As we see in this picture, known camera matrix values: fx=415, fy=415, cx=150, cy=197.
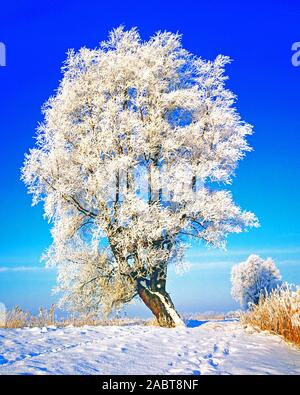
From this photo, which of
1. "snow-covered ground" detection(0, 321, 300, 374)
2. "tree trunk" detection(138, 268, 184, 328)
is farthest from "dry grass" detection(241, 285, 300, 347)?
"tree trunk" detection(138, 268, 184, 328)

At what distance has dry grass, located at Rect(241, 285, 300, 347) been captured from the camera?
9.03m

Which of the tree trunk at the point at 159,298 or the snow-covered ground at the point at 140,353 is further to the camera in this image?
the tree trunk at the point at 159,298

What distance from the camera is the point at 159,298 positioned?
16641 mm

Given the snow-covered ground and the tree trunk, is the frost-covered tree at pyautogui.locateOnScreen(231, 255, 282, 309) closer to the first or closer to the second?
the tree trunk

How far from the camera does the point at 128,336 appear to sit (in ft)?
31.3

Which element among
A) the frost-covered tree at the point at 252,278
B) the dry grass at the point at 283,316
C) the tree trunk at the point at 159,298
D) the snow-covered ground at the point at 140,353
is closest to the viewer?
the snow-covered ground at the point at 140,353

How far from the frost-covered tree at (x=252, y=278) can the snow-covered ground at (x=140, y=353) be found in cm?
2406

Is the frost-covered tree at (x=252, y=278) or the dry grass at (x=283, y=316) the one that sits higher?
the frost-covered tree at (x=252, y=278)

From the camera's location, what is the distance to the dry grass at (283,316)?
9031 millimetres

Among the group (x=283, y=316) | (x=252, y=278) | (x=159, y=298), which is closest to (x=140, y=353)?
(x=283, y=316)

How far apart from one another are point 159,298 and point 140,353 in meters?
9.35

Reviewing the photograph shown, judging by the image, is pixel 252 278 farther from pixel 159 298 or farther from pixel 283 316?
pixel 283 316

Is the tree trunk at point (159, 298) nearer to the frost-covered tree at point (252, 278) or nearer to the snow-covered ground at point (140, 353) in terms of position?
the snow-covered ground at point (140, 353)

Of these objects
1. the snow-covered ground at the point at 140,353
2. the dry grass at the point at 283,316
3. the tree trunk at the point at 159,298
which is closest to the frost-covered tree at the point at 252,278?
the tree trunk at the point at 159,298
